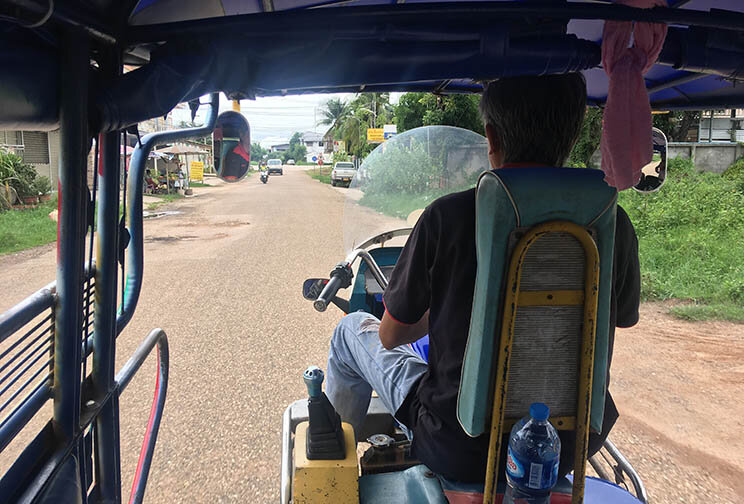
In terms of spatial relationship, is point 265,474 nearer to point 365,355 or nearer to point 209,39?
point 365,355

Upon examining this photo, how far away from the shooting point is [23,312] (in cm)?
128

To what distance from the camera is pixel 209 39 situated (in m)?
1.45

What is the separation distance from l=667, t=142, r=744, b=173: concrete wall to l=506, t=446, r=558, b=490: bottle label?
1798cm

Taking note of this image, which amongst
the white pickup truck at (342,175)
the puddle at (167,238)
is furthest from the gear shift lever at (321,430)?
the white pickup truck at (342,175)

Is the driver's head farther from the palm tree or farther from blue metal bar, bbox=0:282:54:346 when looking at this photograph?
the palm tree

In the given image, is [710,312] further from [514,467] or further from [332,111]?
[332,111]

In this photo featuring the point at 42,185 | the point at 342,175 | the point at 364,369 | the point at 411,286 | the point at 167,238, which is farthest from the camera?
the point at 342,175

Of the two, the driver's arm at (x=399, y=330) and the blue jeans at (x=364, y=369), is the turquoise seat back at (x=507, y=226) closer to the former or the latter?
the driver's arm at (x=399, y=330)

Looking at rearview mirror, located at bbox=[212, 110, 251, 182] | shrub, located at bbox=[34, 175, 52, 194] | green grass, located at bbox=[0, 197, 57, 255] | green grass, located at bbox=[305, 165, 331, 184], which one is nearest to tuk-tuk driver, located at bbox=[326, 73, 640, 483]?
rearview mirror, located at bbox=[212, 110, 251, 182]

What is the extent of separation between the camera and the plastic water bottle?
3.89 feet

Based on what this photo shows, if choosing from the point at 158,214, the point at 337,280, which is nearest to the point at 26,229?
the point at 158,214

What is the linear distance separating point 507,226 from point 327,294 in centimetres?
109

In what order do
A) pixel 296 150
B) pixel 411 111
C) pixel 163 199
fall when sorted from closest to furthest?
pixel 411 111, pixel 163 199, pixel 296 150

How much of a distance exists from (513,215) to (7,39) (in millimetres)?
1114
